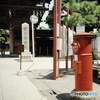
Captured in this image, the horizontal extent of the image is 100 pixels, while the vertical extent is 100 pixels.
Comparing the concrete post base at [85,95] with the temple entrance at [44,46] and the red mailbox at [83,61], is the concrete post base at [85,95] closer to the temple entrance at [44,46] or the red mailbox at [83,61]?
the red mailbox at [83,61]

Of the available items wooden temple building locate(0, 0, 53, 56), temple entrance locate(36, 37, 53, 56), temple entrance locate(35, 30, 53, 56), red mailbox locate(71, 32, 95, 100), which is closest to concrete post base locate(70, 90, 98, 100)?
red mailbox locate(71, 32, 95, 100)

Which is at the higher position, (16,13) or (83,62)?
(16,13)

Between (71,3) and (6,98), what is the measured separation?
5.09 meters

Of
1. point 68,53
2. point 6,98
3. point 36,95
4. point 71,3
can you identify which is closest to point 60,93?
point 36,95

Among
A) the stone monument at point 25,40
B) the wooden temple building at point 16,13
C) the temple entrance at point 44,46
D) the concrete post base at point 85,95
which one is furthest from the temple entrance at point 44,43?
the concrete post base at point 85,95

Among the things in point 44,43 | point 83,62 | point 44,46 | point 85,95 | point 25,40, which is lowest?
point 85,95

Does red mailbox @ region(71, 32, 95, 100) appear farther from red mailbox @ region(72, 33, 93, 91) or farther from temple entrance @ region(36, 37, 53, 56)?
temple entrance @ region(36, 37, 53, 56)

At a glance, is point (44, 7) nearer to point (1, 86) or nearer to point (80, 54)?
point (1, 86)

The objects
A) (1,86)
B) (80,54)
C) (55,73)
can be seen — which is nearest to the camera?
(80,54)

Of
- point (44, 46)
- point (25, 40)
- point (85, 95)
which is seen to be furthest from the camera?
point (44, 46)

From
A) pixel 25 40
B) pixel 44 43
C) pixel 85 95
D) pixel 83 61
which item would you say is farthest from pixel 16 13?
pixel 85 95

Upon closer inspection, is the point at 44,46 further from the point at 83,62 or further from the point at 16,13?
the point at 83,62

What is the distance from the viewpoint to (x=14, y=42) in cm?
2227

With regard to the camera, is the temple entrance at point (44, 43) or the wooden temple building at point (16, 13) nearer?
the wooden temple building at point (16, 13)
